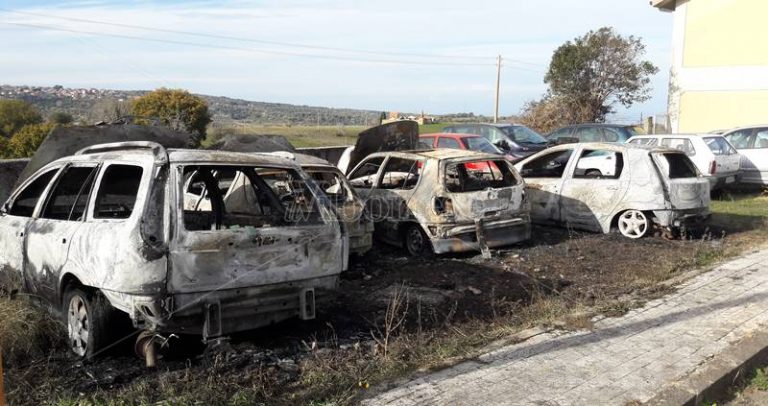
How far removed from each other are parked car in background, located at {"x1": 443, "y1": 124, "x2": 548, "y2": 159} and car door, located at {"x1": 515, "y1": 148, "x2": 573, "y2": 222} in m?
5.27

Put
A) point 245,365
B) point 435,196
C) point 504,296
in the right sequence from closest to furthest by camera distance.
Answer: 1. point 245,365
2. point 504,296
3. point 435,196

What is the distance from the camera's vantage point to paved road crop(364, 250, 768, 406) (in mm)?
4207

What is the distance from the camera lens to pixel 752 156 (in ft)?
49.6

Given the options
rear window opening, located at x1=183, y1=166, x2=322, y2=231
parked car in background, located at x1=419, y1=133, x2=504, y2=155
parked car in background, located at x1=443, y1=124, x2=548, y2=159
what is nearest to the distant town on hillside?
parked car in background, located at x1=419, y1=133, x2=504, y2=155

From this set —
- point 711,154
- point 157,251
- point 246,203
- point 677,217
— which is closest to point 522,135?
point 711,154

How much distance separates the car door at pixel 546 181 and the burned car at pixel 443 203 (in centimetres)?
140

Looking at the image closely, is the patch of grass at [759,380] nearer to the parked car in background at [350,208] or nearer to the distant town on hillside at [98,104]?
the parked car in background at [350,208]

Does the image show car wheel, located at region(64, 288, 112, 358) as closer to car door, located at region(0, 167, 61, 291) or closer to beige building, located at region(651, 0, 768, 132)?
car door, located at region(0, 167, 61, 291)

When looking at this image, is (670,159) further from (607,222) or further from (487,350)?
(487,350)

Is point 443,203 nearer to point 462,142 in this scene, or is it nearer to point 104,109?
point 462,142

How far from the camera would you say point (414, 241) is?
8.80 metres

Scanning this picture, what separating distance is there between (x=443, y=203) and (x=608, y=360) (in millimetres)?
3829

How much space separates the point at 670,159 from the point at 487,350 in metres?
5.90

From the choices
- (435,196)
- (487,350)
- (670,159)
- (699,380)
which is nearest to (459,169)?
(435,196)
